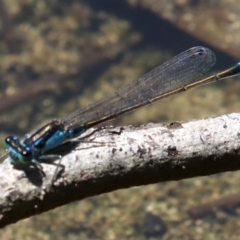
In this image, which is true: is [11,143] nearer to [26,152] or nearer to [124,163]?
[26,152]

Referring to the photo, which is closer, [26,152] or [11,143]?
[26,152]

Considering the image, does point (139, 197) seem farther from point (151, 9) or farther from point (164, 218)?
point (151, 9)

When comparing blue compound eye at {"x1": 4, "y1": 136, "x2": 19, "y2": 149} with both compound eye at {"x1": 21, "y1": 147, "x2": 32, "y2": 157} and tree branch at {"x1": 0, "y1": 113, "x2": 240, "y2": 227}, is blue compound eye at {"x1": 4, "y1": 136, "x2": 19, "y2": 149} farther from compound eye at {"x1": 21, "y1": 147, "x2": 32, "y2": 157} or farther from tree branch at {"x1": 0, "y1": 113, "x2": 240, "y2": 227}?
tree branch at {"x1": 0, "y1": 113, "x2": 240, "y2": 227}

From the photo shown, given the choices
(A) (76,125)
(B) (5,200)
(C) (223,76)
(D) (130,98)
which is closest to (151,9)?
(C) (223,76)

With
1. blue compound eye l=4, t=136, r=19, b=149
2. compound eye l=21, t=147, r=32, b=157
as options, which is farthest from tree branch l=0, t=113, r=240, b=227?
blue compound eye l=4, t=136, r=19, b=149

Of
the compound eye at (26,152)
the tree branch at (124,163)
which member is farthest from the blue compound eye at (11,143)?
the tree branch at (124,163)

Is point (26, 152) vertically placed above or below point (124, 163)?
above

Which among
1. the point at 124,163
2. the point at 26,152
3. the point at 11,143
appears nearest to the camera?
the point at 124,163

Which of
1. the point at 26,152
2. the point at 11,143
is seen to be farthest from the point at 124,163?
the point at 11,143

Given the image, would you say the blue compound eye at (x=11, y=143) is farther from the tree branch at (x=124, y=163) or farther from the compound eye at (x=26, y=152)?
the tree branch at (x=124, y=163)
